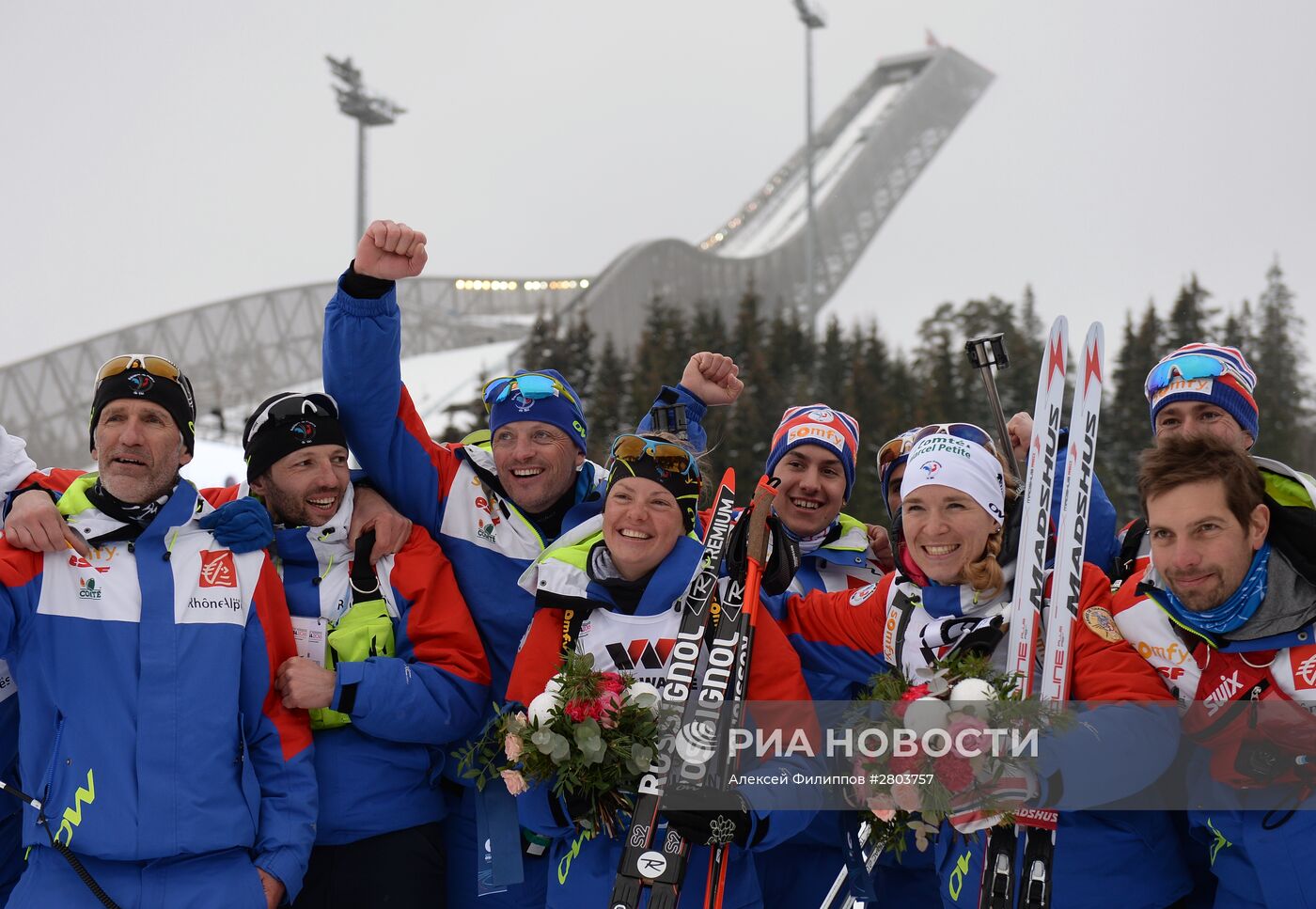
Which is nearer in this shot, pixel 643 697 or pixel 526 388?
pixel 643 697

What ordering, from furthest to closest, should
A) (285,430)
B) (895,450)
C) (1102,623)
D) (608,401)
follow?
(608,401)
(895,450)
(285,430)
(1102,623)

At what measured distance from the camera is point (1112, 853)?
293 cm

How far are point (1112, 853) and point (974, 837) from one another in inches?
14.0

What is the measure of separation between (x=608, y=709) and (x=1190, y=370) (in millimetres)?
2317

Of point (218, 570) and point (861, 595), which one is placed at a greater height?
point (218, 570)

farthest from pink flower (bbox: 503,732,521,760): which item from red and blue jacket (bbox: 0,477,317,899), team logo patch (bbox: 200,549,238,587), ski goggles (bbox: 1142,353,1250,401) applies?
ski goggles (bbox: 1142,353,1250,401)

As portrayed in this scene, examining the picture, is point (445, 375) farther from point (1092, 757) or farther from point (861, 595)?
point (1092, 757)

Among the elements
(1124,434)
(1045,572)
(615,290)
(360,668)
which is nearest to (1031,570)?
(1045,572)

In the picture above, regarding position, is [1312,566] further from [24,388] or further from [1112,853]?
[24,388]

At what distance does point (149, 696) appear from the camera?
3016 millimetres

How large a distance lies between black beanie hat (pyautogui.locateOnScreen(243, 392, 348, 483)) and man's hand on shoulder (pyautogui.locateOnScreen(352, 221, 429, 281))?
18.7 inches

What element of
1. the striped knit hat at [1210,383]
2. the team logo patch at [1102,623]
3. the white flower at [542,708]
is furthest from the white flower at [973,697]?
the striped knit hat at [1210,383]

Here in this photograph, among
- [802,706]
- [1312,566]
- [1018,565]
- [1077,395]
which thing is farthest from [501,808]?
[1312,566]

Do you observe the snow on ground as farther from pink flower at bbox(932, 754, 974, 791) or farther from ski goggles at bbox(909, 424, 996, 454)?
pink flower at bbox(932, 754, 974, 791)
